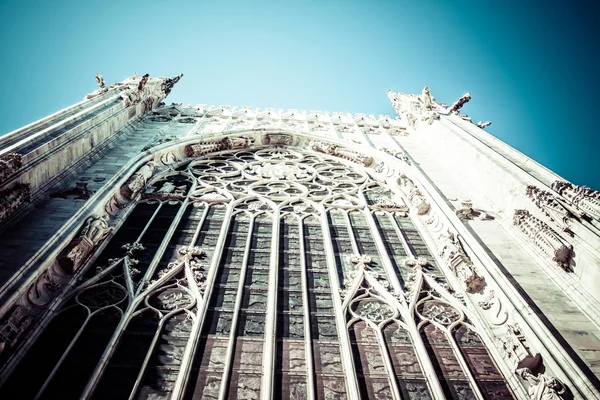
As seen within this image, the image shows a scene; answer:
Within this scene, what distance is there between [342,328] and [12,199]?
22.4 feet

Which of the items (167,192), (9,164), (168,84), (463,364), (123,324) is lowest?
(463,364)

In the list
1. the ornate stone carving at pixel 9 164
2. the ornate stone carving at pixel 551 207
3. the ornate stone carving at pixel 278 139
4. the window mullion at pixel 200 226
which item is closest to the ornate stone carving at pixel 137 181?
the window mullion at pixel 200 226

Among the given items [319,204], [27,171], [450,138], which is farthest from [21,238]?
[450,138]

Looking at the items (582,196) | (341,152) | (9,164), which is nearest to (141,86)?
(341,152)

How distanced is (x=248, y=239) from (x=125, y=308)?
3273 mm

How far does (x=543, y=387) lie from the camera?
5723 mm

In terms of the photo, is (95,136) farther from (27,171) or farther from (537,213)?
(537,213)

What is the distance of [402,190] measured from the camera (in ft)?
42.3

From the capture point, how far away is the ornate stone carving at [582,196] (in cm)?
766

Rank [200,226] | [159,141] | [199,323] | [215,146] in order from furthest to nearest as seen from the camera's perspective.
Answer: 1. [215,146]
2. [159,141]
3. [200,226]
4. [199,323]

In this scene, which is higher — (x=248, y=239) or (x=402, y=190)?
(x=402, y=190)

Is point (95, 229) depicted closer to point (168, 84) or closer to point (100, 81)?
point (100, 81)

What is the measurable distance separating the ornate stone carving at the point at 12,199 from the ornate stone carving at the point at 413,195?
31.2ft

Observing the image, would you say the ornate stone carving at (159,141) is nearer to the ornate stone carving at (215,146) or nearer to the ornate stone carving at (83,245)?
the ornate stone carving at (215,146)
